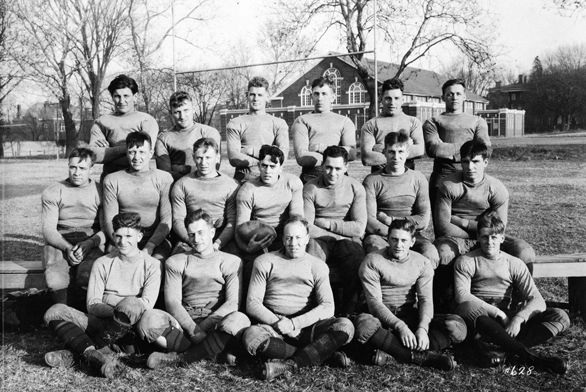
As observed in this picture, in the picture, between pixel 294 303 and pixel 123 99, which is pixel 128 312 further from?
pixel 123 99

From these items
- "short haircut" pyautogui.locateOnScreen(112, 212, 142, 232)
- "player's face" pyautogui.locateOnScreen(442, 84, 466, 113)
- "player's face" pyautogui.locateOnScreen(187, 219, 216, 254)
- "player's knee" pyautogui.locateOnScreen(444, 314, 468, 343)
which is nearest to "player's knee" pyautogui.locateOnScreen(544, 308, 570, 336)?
"player's knee" pyautogui.locateOnScreen(444, 314, 468, 343)

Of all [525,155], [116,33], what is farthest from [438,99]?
[116,33]

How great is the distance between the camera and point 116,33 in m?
23.4

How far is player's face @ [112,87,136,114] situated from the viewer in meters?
5.37

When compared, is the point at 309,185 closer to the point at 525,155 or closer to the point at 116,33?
the point at 525,155

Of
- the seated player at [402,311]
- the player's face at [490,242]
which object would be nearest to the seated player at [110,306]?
the seated player at [402,311]

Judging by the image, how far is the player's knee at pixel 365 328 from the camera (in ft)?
12.4

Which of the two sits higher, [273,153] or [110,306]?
[273,153]

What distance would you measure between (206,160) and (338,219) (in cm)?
122

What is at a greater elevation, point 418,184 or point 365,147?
point 365,147

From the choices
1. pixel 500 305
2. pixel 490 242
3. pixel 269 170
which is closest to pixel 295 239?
pixel 269 170

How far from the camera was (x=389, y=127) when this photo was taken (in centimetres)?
545

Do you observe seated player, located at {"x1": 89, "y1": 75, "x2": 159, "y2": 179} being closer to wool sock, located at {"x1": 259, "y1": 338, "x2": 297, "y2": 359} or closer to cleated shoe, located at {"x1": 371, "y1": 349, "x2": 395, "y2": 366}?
wool sock, located at {"x1": 259, "y1": 338, "x2": 297, "y2": 359}

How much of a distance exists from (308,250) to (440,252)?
107 centimetres
